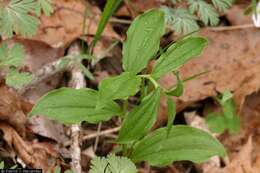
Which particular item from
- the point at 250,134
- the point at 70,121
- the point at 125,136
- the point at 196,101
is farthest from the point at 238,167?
the point at 70,121

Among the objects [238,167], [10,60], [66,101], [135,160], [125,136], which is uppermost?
[10,60]

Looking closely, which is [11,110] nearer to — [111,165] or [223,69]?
[111,165]

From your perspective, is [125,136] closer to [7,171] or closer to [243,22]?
[7,171]

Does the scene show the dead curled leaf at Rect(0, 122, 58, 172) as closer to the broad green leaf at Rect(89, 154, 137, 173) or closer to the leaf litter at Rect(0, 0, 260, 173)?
the leaf litter at Rect(0, 0, 260, 173)

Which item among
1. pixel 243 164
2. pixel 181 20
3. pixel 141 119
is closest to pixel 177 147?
pixel 141 119

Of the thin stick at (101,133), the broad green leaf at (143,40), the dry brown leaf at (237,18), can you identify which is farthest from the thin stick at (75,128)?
the dry brown leaf at (237,18)

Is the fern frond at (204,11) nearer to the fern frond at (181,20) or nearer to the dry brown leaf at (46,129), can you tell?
the fern frond at (181,20)

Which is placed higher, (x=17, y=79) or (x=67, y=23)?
(x=67, y=23)
